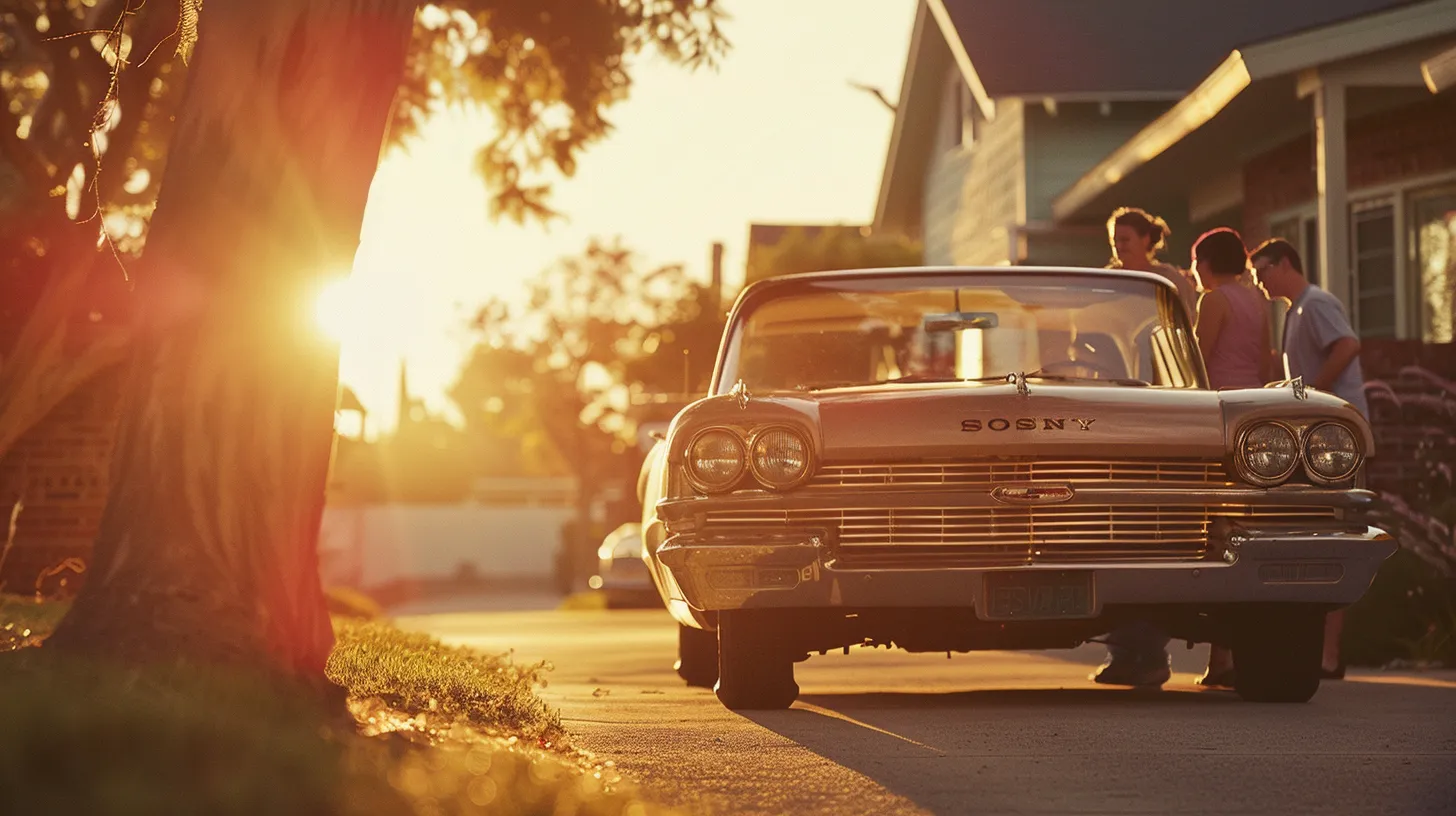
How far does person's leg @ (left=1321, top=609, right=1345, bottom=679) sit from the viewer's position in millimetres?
9688

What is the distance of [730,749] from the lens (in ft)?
21.5

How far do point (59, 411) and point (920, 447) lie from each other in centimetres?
1023

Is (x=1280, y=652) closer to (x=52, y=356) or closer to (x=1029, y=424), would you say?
(x=1029, y=424)

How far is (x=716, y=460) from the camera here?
753cm

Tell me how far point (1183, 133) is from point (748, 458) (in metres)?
11.0

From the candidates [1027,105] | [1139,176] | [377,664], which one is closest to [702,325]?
[1027,105]

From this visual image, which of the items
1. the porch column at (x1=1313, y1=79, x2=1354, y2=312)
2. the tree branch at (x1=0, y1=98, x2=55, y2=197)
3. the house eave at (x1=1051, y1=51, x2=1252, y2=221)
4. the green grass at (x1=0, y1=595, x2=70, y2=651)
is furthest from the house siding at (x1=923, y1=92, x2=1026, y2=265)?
the green grass at (x1=0, y1=595, x2=70, y2=651)

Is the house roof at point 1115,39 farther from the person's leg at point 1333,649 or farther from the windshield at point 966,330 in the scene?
the windshield at point 966,330

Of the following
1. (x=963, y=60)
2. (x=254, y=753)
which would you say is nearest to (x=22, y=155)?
(x=963, y=60)

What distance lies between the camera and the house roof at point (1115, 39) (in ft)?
78.2

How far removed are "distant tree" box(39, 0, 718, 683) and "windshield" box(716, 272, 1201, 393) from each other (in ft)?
8.33

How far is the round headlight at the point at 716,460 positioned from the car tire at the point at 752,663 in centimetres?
48

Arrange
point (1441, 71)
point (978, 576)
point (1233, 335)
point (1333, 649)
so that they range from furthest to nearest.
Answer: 1. point (1441, 71)
2. point (1233, 335)
3. point (1333, 649)
4. point (978, 576)

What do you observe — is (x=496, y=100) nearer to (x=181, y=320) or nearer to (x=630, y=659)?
(x=630, y=659)
